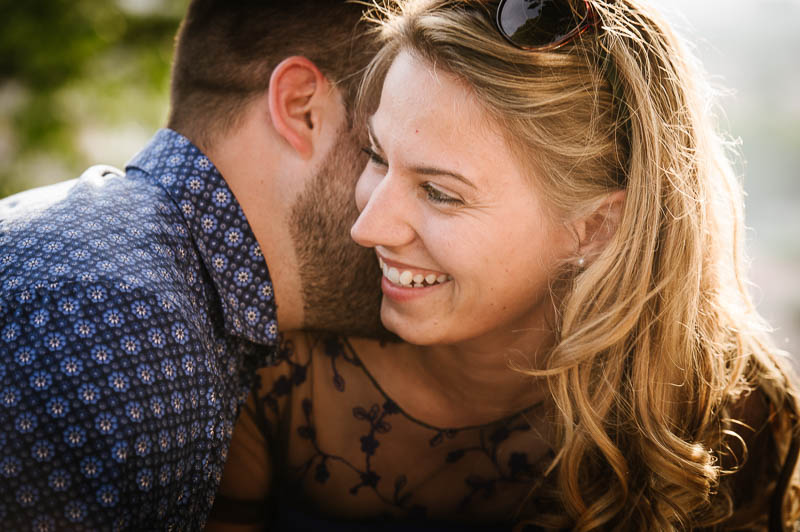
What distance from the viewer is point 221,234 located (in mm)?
2062

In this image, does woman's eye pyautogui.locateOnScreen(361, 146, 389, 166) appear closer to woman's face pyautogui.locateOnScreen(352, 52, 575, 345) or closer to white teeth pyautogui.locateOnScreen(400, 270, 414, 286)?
woman's face pyautogui.locateOnScreen(352, 52, 575, 345)

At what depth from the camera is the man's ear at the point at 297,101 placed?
89.3 inches

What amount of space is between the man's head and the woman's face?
26 cm

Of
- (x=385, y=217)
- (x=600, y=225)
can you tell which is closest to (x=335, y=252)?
(x=385, y=217)

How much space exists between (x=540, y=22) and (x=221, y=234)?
108 cm

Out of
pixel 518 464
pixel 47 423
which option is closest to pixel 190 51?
pixel 47 423

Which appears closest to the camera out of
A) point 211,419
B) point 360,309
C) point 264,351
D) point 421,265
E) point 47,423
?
point 47,423

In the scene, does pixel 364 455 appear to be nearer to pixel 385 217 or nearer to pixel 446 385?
pixel 446 385

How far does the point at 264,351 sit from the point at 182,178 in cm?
60

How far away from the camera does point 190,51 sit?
2436mm

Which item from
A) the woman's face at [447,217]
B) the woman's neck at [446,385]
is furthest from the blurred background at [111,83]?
the woman's face at [447,217]

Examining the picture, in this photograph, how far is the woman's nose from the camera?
6.29 ft

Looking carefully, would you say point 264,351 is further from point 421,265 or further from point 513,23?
point 513,23

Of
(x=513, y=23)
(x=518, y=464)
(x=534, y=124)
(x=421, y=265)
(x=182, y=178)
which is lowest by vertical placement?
(x=518, y=464)
